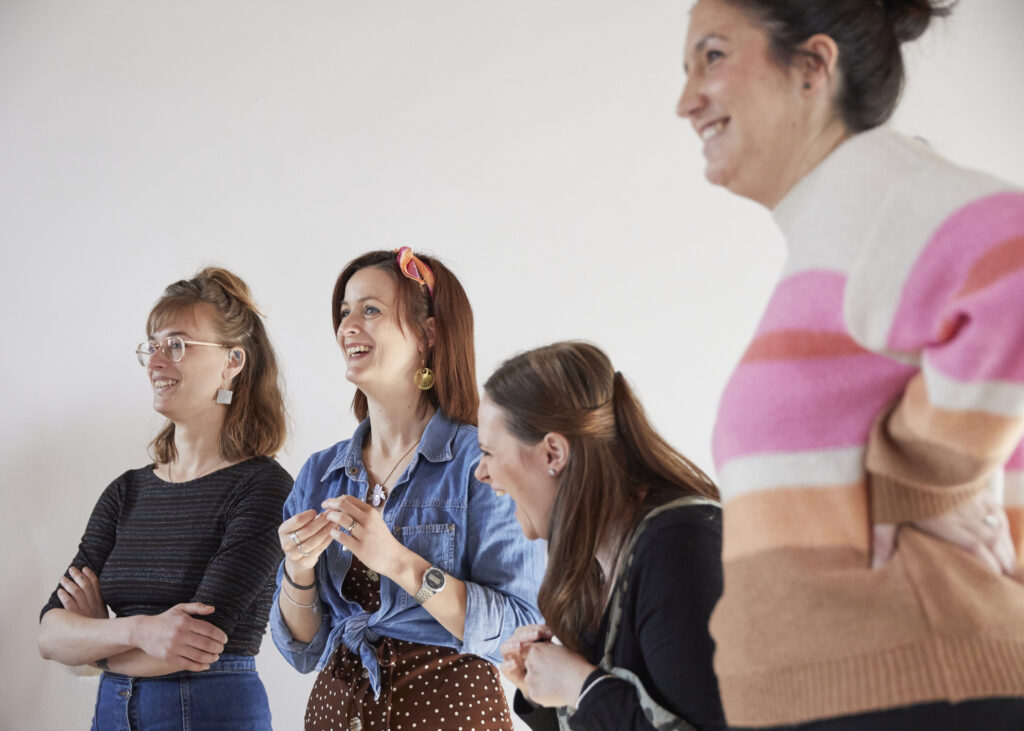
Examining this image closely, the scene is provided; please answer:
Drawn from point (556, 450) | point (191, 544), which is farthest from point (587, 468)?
point (191, 544)

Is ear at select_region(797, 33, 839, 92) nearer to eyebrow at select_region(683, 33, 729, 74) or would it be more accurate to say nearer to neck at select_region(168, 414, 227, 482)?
eyebrow at select_region(683, 33, 729, 74)

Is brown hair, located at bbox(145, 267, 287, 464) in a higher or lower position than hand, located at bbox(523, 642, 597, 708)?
higher

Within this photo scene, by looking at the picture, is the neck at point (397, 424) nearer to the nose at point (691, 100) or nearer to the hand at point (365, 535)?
the hand at point (365, 535)

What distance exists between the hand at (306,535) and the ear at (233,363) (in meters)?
0.78

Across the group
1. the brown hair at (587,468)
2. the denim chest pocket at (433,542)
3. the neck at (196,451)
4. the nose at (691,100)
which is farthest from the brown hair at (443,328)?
the nose at (691,100)

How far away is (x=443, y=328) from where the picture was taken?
218 centimetres

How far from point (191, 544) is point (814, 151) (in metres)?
1.73

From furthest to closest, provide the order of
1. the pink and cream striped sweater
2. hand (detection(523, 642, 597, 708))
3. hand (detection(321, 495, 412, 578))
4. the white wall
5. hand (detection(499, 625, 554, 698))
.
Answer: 1. the white wall
2. hand (detection(321, 495, 412, 578))
3. hand (detection(499, 625, 554, 698))
4. hand (detection(523, 642, 597, 708))
5. the pink and cream striped sweater

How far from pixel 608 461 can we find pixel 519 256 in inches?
58.8

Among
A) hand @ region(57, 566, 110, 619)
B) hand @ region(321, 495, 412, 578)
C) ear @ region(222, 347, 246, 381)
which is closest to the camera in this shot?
hand @ region(321, 495, 412, 578)

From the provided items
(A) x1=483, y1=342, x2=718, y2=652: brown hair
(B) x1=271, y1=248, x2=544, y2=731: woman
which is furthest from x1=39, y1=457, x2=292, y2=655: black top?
(A) x1=483, y1=342, x2=718, y2=652: brown hair

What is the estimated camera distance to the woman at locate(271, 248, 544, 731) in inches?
72.2

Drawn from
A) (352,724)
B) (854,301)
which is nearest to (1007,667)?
(854,301)

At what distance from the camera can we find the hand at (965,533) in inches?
34.9
